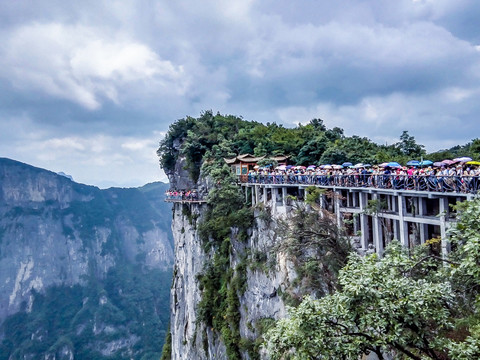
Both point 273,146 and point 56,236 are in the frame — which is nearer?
point 273,146

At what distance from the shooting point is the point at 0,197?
10894 centimetres

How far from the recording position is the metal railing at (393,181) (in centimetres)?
893

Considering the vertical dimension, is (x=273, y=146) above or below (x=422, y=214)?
above

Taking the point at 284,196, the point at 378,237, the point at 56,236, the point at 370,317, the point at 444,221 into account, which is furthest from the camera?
the point at 56,236

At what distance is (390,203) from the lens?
514 inches

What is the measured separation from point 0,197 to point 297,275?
127 meters

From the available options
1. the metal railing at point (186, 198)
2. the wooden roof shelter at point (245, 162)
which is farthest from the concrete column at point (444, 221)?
the metal railing at point (186, 198)

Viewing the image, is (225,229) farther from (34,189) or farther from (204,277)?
(34,189)

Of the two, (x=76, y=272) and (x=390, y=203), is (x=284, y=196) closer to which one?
(x=390, y=203)

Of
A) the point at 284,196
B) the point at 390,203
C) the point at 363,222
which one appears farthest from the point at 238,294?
the point at 390,203

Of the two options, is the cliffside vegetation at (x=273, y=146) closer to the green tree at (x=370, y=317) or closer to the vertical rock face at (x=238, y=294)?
the vertical rock face at (x=238, y=294)

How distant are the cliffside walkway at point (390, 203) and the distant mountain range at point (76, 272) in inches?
3030

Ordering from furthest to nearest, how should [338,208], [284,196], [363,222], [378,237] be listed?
1. [284,196]
2. [338,208]
3. [363,222]
4. [378,237]

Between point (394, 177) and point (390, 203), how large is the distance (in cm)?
210
